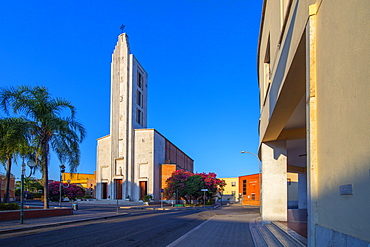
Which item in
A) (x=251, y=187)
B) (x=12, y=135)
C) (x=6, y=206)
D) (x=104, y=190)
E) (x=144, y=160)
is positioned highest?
(x=12, y=135)

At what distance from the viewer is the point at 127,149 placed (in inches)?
2339

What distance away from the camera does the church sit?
58.2 metres

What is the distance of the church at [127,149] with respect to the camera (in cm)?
5822

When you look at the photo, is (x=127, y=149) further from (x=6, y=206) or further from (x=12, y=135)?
(x=12, y=135)

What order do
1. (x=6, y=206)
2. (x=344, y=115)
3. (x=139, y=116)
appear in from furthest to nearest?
(x=139, y=116) → (x=6, y=206) → (x=344, y=115)

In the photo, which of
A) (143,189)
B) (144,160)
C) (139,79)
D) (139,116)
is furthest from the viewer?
(139,79)

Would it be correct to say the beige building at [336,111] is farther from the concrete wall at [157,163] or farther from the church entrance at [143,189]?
the church entrance at [143,189]

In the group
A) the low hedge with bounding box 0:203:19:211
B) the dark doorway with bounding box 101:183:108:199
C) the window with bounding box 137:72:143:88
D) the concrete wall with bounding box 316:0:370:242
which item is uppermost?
the window with bounding box 137:72:143:88

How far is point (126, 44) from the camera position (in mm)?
61344

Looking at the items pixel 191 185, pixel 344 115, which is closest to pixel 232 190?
pixel 191 185

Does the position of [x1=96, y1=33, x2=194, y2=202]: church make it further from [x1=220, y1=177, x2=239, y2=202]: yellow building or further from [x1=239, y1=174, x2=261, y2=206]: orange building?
[x1=220, y1=177, x2=239, y2=202]: yellow building

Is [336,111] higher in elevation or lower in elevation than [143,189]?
higher

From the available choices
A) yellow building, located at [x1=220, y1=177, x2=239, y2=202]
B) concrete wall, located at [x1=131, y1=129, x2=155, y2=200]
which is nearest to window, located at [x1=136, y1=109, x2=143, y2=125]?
concrete wall, located at [x1=131, y1=129, x2=155, y2=200]

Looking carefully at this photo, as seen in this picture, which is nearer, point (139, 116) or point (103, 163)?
point (103, 163)
